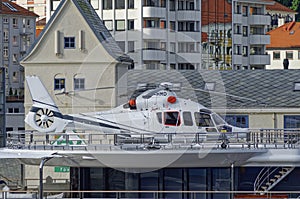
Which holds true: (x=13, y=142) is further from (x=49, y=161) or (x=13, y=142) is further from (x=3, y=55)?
(x=3, y=55)

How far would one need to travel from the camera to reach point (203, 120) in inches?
1895

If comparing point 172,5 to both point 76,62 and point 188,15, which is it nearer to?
point 188,15

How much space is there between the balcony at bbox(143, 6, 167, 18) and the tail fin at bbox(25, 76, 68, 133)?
48487 millimetres

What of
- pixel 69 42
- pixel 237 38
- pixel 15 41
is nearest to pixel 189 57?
pixel 237 38

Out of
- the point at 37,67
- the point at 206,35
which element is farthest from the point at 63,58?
the point at 206,35

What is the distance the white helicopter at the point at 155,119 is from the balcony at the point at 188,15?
55516mm

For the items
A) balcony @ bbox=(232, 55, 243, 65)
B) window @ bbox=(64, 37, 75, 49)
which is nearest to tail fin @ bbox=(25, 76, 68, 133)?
window @ bbox=(64, 37, 75, 49)

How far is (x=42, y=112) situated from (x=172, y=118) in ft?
21.1

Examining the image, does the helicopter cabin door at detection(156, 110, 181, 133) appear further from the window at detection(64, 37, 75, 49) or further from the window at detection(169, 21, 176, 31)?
the window at detection(169, 21, 176, 31)

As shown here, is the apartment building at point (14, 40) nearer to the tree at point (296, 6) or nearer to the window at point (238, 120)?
the tree at point (296, 6)

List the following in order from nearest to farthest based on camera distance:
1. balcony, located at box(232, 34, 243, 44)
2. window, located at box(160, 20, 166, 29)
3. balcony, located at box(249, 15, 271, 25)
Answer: window, located at box(160, 20, 166, 29) < balcony, located at box(232, 34, 243, 44) < balcony, located at box(249, 15, 271, 25)

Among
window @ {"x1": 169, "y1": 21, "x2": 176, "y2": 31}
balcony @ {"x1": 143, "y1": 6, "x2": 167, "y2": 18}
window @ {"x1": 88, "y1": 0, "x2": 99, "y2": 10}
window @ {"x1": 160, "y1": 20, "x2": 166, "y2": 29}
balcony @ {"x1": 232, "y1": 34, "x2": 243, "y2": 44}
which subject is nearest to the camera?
balcony @ {"x1": 143, "y1": 6, "x2": 167, "y2": 18}

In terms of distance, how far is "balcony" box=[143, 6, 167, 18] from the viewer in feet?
331

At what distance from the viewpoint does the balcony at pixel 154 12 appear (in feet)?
331
